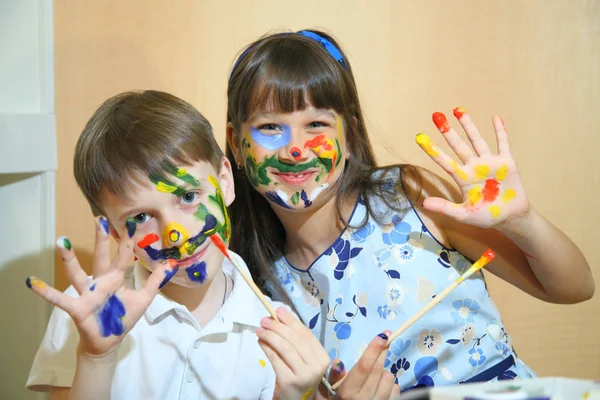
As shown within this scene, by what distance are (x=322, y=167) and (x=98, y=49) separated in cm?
58

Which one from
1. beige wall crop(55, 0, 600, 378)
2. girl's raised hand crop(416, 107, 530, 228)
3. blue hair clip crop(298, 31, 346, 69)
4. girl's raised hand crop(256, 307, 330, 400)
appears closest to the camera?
girl's raised hand crop(256, 307, 330, 400)

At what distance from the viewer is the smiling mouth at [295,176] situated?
1.17m

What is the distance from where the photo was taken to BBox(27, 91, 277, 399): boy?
1.01m

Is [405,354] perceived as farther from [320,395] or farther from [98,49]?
[98,49]

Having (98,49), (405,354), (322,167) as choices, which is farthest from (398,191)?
(98,49)

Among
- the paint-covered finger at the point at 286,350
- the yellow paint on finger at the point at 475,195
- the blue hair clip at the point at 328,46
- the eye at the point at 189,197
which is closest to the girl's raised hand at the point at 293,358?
the paint-covered finger at the point at 286,350

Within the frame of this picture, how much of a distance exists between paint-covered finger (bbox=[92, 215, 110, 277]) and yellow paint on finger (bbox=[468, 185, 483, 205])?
0.53 meters

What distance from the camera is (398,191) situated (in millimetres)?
1287

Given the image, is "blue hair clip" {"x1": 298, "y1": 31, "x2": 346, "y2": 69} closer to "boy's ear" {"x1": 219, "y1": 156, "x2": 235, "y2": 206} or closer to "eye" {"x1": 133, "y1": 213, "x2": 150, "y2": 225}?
"boy's ear" {"x1": 219, "y1": 156, "x2": 235, "y2": 206}

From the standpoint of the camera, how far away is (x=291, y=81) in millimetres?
1149

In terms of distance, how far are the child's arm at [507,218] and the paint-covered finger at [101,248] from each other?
477mm

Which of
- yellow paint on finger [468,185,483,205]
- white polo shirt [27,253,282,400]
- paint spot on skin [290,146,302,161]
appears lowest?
white polo shirt [27,253,282,400]

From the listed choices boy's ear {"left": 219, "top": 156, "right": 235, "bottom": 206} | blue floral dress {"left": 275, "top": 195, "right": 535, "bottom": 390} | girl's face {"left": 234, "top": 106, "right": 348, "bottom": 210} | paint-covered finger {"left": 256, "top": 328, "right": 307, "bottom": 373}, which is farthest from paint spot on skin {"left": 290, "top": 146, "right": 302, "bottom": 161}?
paint-covered finger {"left": 256, "top": 328, "right": 307, "bottom": 373}

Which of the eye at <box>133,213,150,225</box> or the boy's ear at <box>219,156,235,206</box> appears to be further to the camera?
the boy's ear at <box>219,156,235,206</box>
